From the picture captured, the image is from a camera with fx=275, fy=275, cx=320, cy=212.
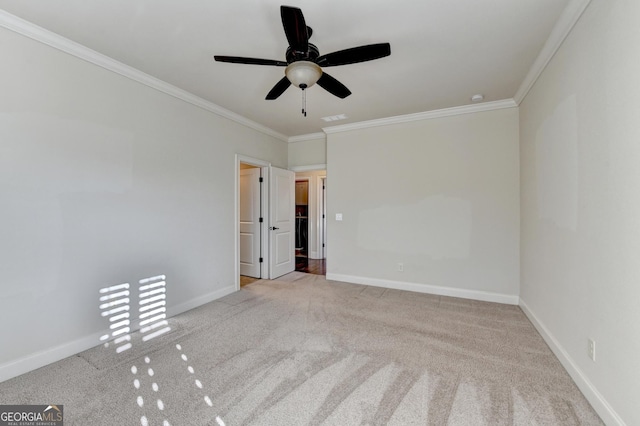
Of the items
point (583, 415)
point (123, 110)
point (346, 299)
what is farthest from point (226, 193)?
point (583, 415)

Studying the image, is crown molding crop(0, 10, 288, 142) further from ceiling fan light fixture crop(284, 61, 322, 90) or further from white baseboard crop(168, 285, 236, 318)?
white baseboard crop(168, 285, 236, 318)

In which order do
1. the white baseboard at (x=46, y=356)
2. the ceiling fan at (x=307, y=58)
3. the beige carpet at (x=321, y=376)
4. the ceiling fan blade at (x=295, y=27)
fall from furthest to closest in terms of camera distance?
1. the white baseboard at (x=46, y=356)
2. the ceiling fan at (x=307, y=58)
3. the beige carpet at (x=321, y=376)
4. the ceiling fan blade at (x=295, y=27)

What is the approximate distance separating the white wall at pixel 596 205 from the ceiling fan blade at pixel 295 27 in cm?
178

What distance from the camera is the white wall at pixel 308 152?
5.29 meters

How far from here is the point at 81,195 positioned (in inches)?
98.7

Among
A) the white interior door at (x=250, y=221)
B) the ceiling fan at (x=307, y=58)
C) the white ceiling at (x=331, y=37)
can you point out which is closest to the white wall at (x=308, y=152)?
the white interior door at (x=250, y=221)

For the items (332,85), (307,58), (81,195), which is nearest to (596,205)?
(332,85)

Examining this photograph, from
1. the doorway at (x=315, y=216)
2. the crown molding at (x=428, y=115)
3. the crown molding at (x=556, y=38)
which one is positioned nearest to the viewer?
the crown molding at (x=556, y=38)

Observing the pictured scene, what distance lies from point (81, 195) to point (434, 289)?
175 inches

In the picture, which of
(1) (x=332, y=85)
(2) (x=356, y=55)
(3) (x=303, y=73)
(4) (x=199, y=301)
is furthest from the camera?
(4) (x=199, y=301)

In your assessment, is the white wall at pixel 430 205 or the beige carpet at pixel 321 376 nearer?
the beige carpet at pixel 321 376

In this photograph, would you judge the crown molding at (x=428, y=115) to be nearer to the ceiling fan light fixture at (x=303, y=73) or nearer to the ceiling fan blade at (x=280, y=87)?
the ceiling fan blade at (x=280, y=87)

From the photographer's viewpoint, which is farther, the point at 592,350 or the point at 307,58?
the point at 307,58

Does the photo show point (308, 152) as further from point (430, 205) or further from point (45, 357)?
point (45, 357)
